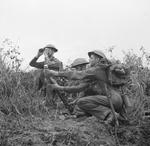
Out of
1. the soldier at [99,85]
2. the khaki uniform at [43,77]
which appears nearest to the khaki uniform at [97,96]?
the soldier at [99,85]

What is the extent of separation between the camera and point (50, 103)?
8.74 meters

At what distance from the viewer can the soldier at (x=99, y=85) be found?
690 centimetres

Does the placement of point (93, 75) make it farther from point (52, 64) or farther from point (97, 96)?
point (52, 64)

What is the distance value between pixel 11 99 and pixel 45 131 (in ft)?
3.49

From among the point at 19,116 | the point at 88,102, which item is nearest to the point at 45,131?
the point at 19,116

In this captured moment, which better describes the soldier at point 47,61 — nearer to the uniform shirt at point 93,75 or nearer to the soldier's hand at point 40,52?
the soldier's hand at point 40,52

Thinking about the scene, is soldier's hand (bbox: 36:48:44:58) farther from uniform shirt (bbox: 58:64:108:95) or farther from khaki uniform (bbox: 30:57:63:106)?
uniform shirt (bbox: 58:64:108:95)

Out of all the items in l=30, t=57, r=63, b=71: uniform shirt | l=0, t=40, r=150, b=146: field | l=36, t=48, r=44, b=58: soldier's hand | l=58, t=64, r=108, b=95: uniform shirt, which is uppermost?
l=36, t=48, r=44, b=58: soldier's hand

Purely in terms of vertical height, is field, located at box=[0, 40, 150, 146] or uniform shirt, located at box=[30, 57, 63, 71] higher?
uniform shirt, located at box=[30, 57, 63, 71]

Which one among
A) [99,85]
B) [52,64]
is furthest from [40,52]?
[99,85]

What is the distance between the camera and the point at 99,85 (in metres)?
7.30

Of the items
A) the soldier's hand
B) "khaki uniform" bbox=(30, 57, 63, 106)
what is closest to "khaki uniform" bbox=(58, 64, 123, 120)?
"khaki uniform" bbox=(30, 57, 63, 106)

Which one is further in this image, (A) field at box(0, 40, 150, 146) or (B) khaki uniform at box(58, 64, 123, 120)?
(B) khaki uniform at box(58, 64, 123, 120)

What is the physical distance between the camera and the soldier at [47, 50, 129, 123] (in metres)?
6.90
